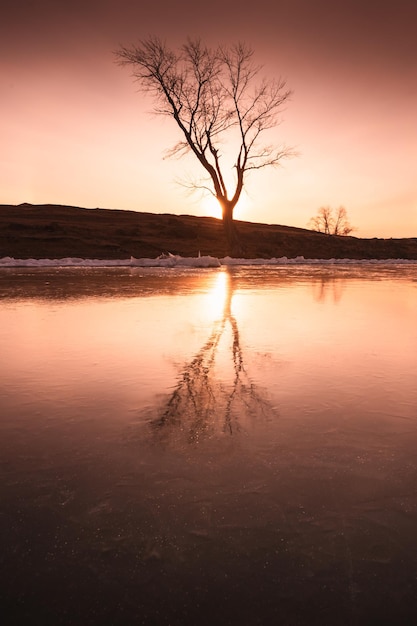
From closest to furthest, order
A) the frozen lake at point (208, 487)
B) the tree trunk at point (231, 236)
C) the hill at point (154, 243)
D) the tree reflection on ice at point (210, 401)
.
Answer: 1. the frozen lake at point (208, 487)
2. the tree reflection on ice at point (210, 401)
3. the hill at point (154, 243)
4. the tree trunk at point (231, 236)

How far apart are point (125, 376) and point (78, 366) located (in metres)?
0.38

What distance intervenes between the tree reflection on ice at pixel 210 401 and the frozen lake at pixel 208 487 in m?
0.01

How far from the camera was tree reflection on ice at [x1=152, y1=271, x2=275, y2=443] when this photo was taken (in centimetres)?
169

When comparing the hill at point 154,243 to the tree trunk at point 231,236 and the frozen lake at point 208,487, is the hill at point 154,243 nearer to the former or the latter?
the tree trunk at point 231,236

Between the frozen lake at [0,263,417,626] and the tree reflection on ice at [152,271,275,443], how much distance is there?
11 mm

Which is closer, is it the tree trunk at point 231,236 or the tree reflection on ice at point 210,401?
the tree reflection on ice at point 210,401

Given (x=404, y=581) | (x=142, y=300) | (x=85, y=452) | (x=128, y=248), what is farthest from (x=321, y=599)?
(x=128, y=248)

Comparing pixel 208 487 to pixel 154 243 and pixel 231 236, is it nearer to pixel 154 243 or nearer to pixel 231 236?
pixel 154 243

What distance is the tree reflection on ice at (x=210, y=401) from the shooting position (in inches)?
66.6

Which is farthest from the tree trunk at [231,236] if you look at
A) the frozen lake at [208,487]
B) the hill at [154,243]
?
the frozen lake at [208,487]

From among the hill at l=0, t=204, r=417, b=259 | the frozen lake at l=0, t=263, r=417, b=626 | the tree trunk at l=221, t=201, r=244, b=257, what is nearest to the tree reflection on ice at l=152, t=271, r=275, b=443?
the frozen lake at l=0, t=263, r=417, b=626

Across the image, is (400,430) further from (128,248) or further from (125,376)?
(128,248)

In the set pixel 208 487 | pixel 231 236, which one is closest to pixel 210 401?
pixel 208 487

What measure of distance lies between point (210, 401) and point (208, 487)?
71 cm
